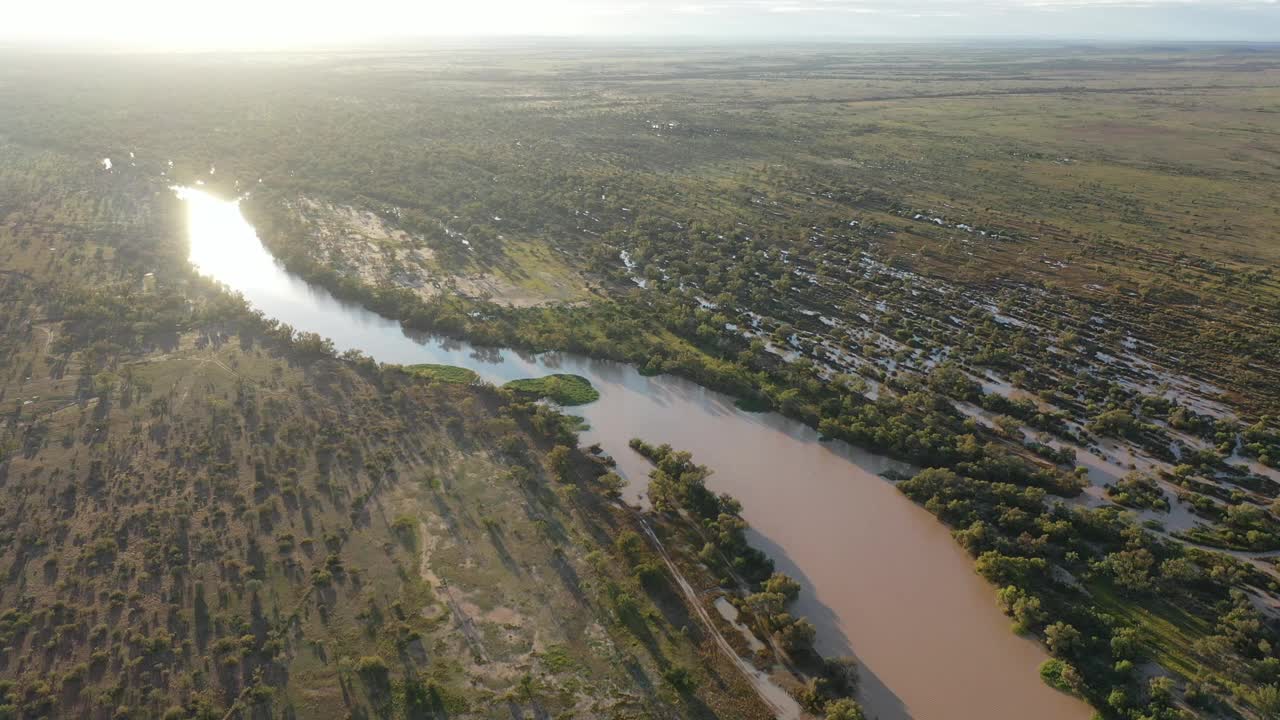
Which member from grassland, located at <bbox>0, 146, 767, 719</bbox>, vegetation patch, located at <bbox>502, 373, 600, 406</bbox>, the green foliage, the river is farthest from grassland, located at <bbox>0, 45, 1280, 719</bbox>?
the green foliage

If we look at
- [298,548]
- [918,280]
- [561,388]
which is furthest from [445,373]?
[918,280]

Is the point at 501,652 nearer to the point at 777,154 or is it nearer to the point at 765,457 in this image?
the point at 765,457

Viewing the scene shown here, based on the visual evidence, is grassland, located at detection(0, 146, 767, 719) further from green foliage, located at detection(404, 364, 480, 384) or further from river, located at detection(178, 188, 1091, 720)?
river, located at detection(178, 188, 1091, 720)

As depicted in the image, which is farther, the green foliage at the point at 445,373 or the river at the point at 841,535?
A: the green foliage at the point at 445,373

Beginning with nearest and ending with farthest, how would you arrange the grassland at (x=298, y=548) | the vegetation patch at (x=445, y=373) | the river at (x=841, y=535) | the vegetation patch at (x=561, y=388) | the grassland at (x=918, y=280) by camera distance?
the grassland at (x=298, y=548) → the river at (x=841, y=535) → the grassland at (x=918, y=280) → the vegetation patch at (x=561, y=388) → the vegetation patch at (x=445, y=373)

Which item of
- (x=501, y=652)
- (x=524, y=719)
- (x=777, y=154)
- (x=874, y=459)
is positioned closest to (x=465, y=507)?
(x=501, y=652)

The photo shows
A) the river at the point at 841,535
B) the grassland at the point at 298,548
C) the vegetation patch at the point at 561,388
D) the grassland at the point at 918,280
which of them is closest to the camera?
the grassland at the point at 298,548

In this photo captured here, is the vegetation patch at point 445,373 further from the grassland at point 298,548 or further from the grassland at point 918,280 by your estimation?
the grassland at point 918,280

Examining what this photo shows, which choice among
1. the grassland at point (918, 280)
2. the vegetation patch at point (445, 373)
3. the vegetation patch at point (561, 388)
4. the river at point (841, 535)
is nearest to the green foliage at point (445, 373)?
the vegetation patch at point (445, 373)
